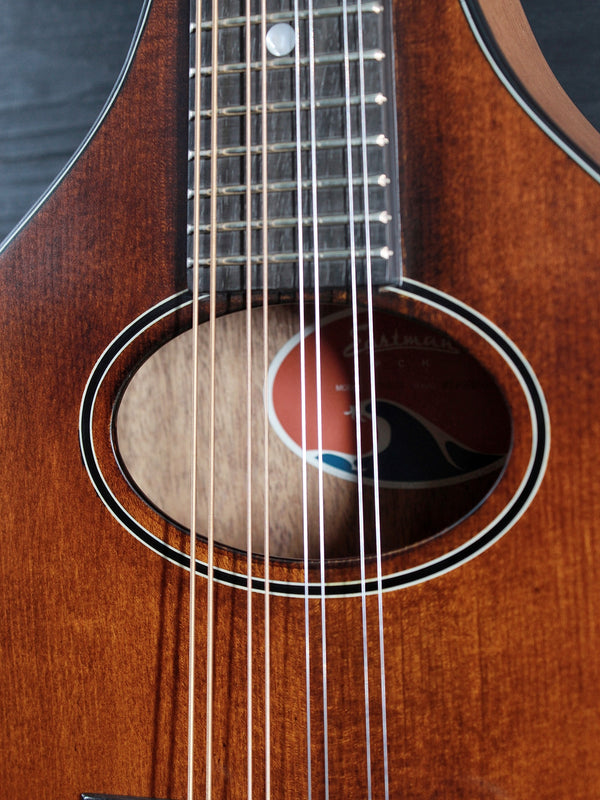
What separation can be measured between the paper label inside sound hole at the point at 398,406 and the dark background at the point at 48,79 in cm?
47

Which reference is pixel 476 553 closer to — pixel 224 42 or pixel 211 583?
pixel 211 583

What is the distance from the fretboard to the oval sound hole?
8cm

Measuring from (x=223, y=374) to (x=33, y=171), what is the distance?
0.46 m

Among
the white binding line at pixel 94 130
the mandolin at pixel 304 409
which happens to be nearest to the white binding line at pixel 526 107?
the mandolin at pixel 304 409

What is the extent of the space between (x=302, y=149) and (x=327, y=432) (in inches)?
8.5

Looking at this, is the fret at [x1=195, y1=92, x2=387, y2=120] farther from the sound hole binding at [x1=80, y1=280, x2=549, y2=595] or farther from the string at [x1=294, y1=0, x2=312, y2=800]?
the sound hole binding at [x1=80, y1=280, x2=549, y2=595]

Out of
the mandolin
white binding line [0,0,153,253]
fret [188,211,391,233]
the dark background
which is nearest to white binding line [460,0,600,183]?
the mandolin

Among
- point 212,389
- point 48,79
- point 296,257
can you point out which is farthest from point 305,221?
point 48,79

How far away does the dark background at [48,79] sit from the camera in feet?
2.71

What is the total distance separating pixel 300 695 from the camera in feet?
1.48

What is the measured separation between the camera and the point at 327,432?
1.89ft

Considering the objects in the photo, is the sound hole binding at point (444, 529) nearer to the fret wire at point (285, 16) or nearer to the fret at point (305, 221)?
the fret at point (305, 221)

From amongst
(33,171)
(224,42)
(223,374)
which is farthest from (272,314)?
(33,171)

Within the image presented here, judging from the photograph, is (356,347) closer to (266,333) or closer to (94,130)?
(266,333)
